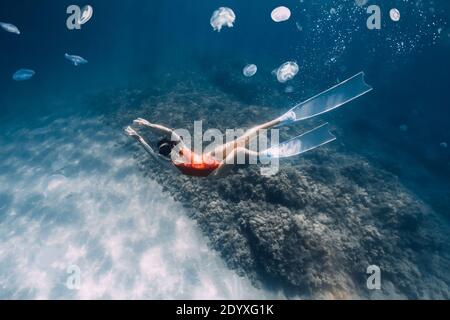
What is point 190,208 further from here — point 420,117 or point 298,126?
point 420,117

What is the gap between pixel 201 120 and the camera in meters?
13.1

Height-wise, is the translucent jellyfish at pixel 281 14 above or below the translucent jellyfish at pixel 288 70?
above

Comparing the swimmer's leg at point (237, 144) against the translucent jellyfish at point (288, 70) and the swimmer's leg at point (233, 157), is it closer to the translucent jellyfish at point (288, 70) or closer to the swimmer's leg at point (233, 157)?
the swimmer's leg at point (233, 157)

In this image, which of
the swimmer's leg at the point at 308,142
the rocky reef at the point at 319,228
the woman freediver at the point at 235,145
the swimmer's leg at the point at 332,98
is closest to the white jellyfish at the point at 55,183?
the rocky reef at the point at 319,228

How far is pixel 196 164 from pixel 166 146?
0.69 meters

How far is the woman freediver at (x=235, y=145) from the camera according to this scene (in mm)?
5781

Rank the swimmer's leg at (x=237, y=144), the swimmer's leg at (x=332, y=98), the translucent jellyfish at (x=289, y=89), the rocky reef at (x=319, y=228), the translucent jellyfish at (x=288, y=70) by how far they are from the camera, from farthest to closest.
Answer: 1. the translucent jellyfish at (x=289, y=89)
2. the translucent jellyfish at (x=288, y=70)
3. the rocky reef at (x=319, y=228)
4. the swimmer's leg at (x=332, y=98)
5. the swimmer's leg at (x=237, y=144)

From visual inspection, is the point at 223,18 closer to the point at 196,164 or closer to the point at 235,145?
the point at 235,145

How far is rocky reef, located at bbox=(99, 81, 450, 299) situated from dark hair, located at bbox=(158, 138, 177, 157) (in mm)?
2453

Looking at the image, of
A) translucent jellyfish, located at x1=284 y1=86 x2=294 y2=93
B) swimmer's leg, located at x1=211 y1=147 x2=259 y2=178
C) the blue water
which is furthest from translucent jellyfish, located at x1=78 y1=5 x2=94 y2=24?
translucent jellyfish, located at x1=284 y1=86 x2=294 y2=93

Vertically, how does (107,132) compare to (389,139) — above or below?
below

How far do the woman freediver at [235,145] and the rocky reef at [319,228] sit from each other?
153 centimetres

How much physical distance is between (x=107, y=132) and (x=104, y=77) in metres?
18.5
